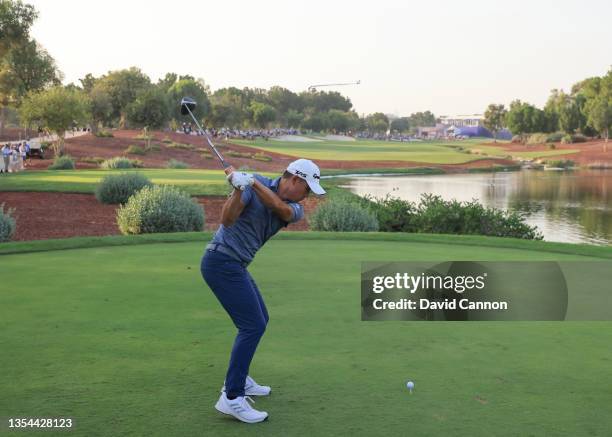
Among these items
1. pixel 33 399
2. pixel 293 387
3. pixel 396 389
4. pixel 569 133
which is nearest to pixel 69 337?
pixel 33 399

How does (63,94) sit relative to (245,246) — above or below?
above

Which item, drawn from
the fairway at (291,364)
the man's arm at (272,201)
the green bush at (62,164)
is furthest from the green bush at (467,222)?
the green bush at (62,164)

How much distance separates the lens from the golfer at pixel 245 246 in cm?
530

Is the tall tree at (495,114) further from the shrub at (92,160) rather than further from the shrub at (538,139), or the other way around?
the shrub at (92,160)

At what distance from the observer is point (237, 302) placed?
18.1 feet

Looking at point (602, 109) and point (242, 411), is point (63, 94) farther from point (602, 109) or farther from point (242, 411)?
point (602, 109)

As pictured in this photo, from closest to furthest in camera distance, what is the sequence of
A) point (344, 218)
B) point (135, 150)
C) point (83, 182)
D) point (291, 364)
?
point (291, 364)
point (344, 218)
point (83, 182)
point (135, 150)

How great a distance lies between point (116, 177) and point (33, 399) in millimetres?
26250

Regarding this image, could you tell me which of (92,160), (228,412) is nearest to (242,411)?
(228,412)

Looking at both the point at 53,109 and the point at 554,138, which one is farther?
the point at 554,138

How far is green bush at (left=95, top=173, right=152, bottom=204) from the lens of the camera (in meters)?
30.3

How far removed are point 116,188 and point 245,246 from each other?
85.2 ft

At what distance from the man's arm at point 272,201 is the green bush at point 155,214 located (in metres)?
15.5

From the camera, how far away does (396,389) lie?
5.88 metres
